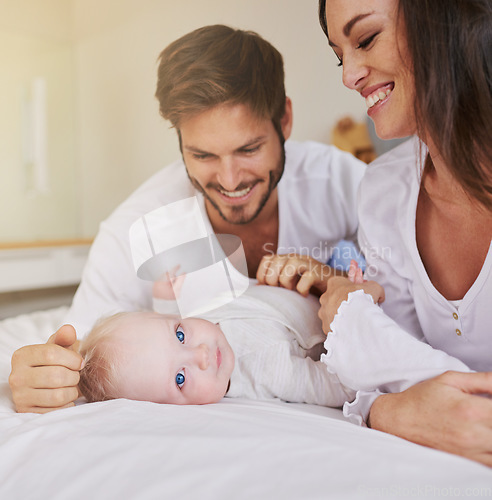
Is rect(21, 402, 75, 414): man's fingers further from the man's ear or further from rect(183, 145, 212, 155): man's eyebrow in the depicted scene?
the man's ear

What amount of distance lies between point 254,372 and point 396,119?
46 centimetres

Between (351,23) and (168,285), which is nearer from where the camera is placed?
(351,23)

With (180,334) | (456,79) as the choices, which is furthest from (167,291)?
(456,79)

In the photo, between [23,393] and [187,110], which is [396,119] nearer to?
[187,110]

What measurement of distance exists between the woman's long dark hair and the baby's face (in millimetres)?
460

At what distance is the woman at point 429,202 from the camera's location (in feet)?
1.92

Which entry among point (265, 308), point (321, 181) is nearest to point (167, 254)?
point (265, 308)

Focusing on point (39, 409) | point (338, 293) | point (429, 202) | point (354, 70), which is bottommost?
point (39, 409)

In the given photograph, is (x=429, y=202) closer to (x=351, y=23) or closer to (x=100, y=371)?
(x=351, y=23)

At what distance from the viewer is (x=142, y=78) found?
0.99 meters

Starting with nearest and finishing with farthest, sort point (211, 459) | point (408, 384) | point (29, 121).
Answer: point (211, 459), point (408, 384), point (29, 121)

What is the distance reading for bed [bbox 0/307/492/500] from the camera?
44cm

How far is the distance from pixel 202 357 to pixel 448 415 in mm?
362

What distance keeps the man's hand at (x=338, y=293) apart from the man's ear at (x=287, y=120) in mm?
309
